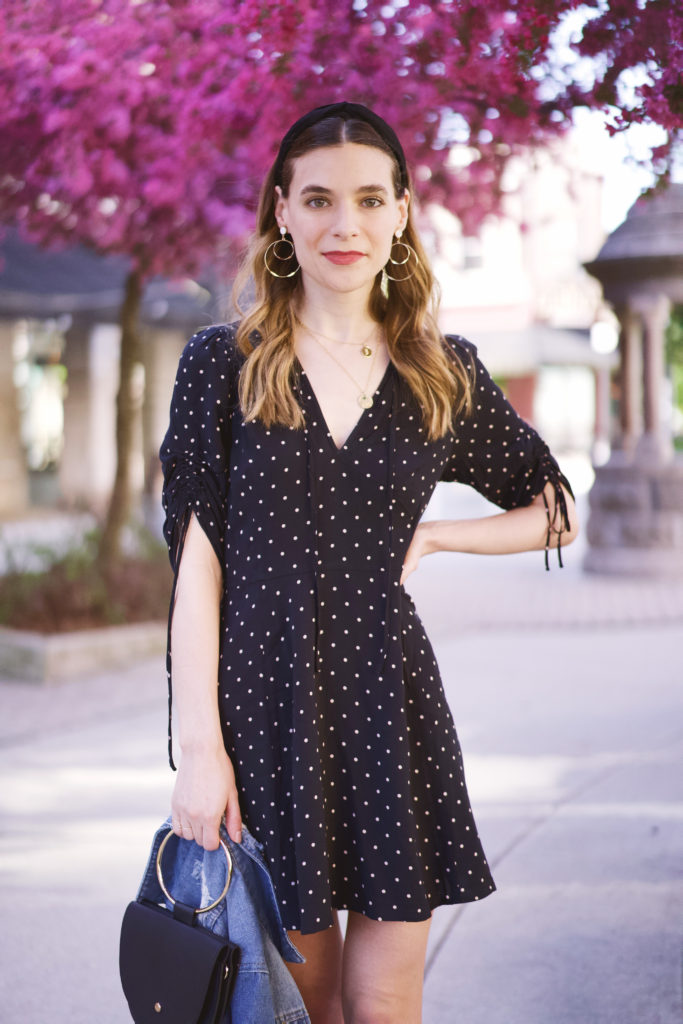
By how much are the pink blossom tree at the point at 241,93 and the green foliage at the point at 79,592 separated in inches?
81.7

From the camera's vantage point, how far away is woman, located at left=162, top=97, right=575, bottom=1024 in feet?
6.79

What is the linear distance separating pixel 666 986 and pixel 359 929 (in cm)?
154

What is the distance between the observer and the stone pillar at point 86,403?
20.0 metres

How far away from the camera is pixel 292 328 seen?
225 centimetres

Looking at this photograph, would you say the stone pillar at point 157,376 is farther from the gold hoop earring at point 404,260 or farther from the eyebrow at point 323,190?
the eyebrow at point 323,190

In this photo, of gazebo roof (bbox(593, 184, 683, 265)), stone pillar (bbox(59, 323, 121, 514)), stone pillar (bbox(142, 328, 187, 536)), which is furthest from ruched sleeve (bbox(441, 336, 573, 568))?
stone pillar (bbox(59, 323, 121, 514))

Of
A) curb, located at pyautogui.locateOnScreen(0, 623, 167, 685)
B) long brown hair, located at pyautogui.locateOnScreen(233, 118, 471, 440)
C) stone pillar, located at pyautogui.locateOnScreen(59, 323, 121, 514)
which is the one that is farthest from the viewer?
stone pillar, located at pyautogui.locateOnScreen(59, 323, 121, 514)

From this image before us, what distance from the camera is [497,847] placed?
171 inches

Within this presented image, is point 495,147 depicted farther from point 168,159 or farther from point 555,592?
point 555,592

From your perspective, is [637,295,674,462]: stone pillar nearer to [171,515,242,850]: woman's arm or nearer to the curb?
the curb

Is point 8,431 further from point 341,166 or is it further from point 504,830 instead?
point 341,166

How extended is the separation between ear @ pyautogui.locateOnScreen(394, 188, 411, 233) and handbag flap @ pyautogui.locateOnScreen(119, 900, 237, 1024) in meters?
1.36

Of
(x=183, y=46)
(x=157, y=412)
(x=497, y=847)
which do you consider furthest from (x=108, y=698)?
(x=157, y=412)

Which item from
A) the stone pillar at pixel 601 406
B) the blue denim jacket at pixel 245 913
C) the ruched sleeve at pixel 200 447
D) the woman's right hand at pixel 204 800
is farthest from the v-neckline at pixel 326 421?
the stone pillar at pixel 601 406
